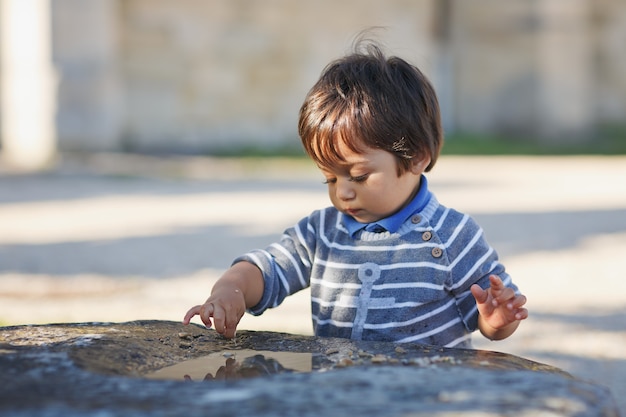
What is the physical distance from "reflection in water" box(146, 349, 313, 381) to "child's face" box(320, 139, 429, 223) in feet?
1.34

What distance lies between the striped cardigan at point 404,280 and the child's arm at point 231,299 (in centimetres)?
3

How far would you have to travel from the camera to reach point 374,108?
6.84 ft

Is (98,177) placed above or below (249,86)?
below

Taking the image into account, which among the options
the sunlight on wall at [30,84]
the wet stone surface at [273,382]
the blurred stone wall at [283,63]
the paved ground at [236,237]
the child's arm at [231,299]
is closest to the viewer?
the wet stone surface at [273,382]

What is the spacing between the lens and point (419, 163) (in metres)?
2.15

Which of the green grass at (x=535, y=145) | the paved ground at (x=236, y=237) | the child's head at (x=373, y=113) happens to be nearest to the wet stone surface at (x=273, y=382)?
the child's head at (x=373, y=113)

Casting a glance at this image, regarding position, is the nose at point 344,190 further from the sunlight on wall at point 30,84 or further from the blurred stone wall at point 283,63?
the blurred stone wall at point 283,63

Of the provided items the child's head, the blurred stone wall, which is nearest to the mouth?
the child's head

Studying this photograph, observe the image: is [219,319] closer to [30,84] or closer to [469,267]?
[469,267]

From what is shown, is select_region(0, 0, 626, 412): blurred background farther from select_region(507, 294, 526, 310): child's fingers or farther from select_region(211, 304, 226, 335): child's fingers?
select_region(211, 304, 226, 335): child's fingers

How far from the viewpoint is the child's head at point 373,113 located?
206 centimetres

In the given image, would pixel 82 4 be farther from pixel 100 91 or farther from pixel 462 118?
pixel 462 118

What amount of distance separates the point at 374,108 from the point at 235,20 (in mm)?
9334

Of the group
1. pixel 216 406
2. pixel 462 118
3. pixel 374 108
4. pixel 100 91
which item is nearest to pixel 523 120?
pixel 462 118
